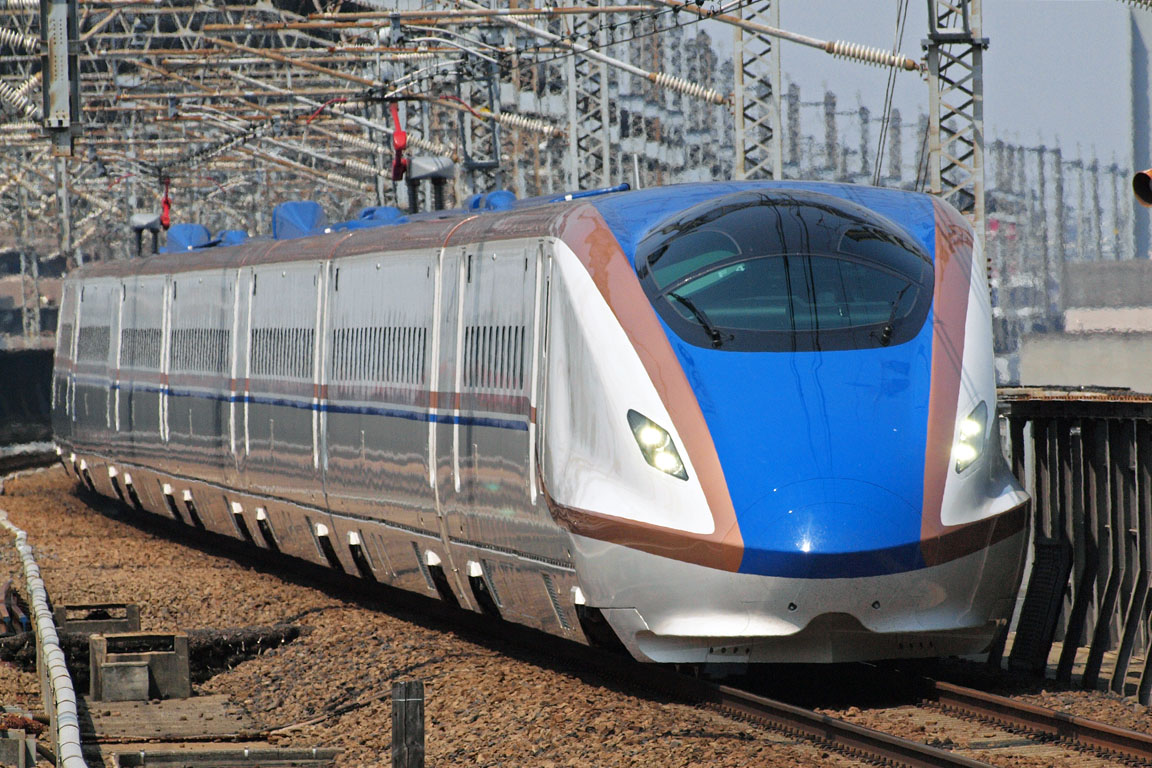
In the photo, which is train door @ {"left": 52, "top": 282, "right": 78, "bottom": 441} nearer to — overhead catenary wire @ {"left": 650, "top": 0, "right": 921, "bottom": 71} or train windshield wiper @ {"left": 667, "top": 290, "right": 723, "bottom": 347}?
overhead catenary wire @ {"left": 650, "top": 0, "right": 921, "bottom": 71}

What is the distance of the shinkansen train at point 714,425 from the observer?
9.70 metres

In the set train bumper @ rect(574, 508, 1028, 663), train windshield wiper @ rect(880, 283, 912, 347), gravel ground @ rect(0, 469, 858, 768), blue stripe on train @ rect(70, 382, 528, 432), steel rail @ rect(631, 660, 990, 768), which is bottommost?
gravel ground @ rect(0, 469, 858, 768)

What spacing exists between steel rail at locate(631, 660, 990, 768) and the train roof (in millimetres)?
2495

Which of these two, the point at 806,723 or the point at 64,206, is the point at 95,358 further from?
the point at 64,206

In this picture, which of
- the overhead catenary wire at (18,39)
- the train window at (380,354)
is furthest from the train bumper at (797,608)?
the overhead catenary wire at (18,39)

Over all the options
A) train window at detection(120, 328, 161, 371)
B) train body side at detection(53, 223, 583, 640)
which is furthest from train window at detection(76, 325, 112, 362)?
train body side at detection(53, 223, 583, 640)

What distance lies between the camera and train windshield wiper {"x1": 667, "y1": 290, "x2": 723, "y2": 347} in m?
10.2

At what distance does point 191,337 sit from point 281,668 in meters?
7.96

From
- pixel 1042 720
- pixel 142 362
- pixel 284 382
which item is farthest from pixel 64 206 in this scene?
pixel 1042 720

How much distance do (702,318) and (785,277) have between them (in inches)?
21.3

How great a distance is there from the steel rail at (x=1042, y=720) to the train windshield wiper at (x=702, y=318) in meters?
2.28

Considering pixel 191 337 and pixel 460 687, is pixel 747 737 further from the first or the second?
pixel 191 337

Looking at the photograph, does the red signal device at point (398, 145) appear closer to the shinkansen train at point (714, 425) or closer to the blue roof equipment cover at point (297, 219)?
the blue roof equipment cover at point (297, 219)

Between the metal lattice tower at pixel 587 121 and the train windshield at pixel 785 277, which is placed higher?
the metal lattice tower at pixel 587 121
